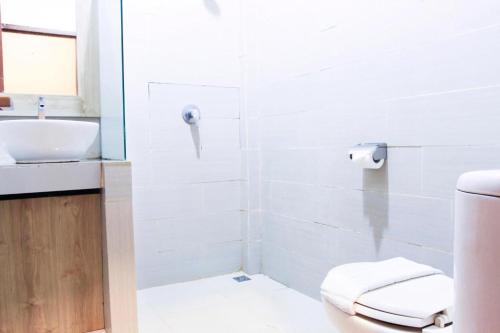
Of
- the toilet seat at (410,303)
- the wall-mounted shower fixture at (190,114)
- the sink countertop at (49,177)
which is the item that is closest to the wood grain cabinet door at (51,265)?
the sink countertop at (49,177)

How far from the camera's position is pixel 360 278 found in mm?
1249

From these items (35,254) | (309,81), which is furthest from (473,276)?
(309,81)

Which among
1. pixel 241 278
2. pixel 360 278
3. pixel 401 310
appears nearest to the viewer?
pixel 401 310

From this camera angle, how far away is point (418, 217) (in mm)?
1691

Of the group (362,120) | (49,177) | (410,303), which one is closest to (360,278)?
(410,303)

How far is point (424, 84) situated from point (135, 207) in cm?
175

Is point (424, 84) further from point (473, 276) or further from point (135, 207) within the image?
point (135, 207)

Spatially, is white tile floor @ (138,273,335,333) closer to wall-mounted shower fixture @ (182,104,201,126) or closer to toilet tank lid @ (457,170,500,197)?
wall-mounted shower fixture @ (182,104,201,126)

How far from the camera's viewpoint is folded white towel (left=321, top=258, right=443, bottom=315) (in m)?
1.18

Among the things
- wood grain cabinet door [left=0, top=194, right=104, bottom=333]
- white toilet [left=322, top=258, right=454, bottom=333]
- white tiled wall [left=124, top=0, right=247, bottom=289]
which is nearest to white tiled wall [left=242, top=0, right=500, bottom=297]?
white tiled wall [left=124, top=0, right=247, bottom=289]

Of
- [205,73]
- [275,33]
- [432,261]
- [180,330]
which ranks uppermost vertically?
[275,33]

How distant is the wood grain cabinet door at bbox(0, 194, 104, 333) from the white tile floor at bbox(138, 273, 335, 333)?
516 mm

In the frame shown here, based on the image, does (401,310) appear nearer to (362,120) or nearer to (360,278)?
(360,278)

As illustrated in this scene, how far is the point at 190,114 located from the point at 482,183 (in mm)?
2091
